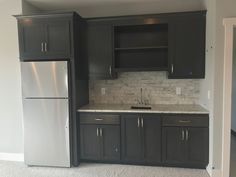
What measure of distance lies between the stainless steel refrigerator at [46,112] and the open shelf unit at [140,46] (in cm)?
107

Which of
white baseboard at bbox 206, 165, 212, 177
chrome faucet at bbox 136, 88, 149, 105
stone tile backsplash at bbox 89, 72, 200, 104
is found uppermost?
stone tile backsplash at bbox 89, 72, 200, 104

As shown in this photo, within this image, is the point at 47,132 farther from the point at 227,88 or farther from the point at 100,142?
the point at 227,88

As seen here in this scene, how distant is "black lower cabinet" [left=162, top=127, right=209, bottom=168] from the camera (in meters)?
3.19

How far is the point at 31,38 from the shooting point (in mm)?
3396

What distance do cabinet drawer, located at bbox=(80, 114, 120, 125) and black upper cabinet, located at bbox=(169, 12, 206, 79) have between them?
4.03ft

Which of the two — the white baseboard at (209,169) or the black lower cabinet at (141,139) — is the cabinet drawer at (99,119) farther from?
the white baseboard at (209,169)

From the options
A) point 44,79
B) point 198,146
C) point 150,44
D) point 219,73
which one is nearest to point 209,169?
point 198,146

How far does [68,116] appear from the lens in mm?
3299

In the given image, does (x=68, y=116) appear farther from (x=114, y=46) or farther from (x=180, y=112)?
(x=180, y=112)

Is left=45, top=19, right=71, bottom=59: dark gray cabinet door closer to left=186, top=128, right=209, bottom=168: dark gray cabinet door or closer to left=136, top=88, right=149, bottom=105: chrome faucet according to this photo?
left=136, top=88, right=149, bottom=105: chrome faucet

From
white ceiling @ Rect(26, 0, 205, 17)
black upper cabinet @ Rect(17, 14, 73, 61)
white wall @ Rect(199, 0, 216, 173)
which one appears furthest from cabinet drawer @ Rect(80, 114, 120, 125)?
white ceiling @ Rect(26, 0, 205, 17)

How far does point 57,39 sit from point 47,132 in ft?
4.88

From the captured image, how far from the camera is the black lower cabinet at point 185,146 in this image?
3189 millimetres

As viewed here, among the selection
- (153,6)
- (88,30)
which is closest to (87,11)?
(88,30)
